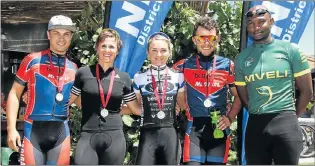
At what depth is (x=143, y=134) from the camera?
15.3ft

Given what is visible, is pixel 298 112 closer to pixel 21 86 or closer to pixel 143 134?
pixel 143 134

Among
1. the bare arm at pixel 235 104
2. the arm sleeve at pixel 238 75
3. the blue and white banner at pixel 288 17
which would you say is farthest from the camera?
the blue and white banner at pixel 288 17

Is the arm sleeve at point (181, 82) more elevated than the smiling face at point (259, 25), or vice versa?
the smiling face at point (259, 25)

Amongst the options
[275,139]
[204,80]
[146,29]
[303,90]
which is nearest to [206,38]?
[204,80]

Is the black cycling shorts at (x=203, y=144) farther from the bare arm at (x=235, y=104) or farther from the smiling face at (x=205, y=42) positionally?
the smiling face at (x=205, y=42)

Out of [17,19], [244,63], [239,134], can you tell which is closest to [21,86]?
[244,63]

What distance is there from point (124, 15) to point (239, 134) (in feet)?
7.47

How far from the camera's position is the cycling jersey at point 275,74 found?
4379mm

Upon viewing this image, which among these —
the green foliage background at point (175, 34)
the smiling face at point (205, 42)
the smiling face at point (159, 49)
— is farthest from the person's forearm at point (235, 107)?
the green foliage background at point (175, 34)

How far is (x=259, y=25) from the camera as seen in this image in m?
4.44

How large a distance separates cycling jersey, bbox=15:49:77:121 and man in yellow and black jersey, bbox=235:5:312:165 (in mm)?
1985

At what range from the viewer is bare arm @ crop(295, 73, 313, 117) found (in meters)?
4.44

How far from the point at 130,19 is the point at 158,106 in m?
1.74

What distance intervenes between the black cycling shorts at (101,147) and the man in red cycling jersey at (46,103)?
30cm
